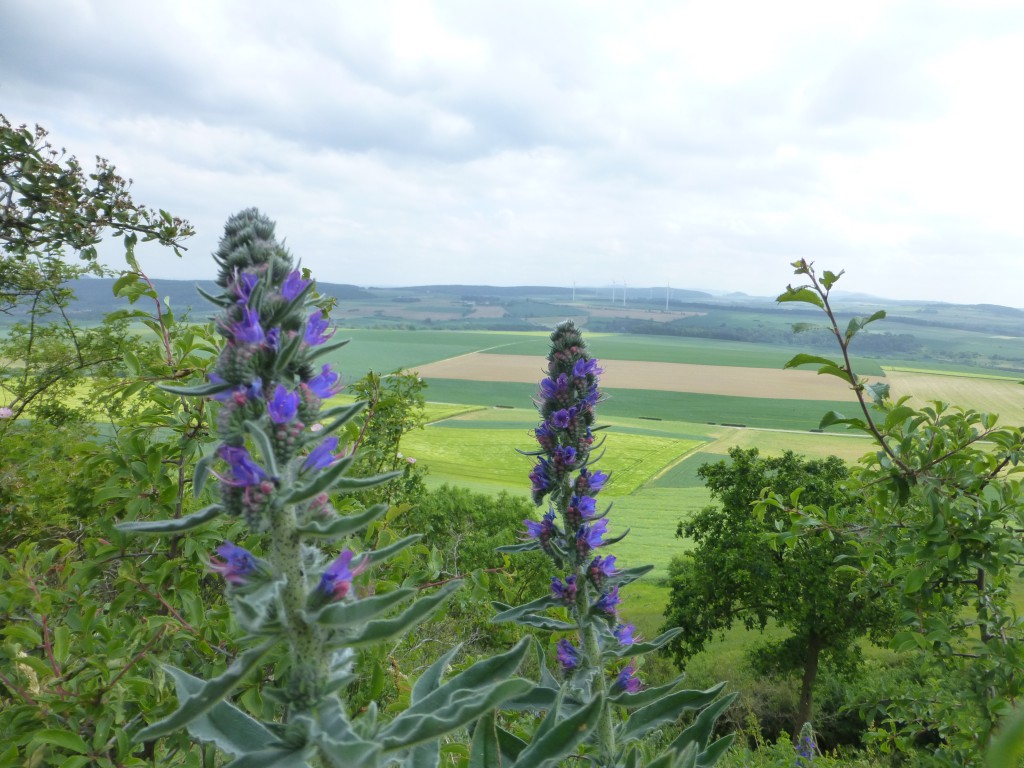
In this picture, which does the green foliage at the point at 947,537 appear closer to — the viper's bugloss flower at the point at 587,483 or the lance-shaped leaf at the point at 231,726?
the viper's bugloss flower at the point at 587,483

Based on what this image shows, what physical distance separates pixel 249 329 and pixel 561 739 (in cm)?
116

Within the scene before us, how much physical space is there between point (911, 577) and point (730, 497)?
20404 millimetres

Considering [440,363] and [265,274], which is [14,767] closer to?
[265,274]

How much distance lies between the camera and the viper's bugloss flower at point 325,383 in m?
1.61

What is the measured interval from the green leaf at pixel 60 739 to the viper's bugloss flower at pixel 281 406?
2.09m

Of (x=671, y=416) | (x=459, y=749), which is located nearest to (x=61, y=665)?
(x=459, y=749)


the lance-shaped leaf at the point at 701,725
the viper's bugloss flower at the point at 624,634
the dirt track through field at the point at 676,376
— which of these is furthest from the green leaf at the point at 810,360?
the dirt track through field at the point at 676,376

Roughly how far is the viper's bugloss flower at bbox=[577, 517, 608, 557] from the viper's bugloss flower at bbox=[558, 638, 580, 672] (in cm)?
42

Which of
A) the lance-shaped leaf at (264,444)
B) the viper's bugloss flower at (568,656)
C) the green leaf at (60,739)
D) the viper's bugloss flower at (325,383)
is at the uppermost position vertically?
the viper's bugloss flower at (325,383)

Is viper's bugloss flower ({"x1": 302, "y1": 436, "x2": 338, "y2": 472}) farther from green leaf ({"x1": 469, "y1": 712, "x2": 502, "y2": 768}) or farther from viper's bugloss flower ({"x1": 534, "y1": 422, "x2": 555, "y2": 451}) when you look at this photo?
viper's bugloss flower ({"x1": 534, "y1": 422, "x2": 555, "y2": 451})

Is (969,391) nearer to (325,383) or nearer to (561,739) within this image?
(561,739)

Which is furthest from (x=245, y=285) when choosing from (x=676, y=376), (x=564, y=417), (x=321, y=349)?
(x=676, y=376)

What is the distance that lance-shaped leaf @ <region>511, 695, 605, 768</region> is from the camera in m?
1.31

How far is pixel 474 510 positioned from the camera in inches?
1006
